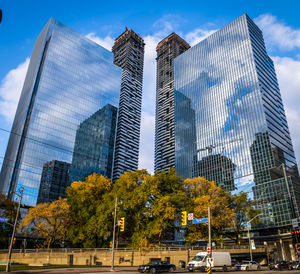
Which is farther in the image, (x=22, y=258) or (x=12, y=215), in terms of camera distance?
(x=12, y=215)

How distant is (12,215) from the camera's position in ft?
179

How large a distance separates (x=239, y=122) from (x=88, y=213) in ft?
299

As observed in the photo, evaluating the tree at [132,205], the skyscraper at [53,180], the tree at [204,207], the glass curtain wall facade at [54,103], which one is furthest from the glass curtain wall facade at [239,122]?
the tree at [132,205]

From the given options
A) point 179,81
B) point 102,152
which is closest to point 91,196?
point 102,152

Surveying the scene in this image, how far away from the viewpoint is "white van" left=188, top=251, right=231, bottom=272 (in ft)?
104

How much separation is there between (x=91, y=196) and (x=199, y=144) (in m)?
94.7

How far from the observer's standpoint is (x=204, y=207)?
46719mm

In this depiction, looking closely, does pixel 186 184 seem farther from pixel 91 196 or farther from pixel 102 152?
pixel 102 152

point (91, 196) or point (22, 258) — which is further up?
point (91, 196)

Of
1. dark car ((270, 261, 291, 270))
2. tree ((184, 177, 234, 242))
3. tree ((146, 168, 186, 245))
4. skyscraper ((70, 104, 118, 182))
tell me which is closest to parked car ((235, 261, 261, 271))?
dark car ((270, 261, 291, 270))

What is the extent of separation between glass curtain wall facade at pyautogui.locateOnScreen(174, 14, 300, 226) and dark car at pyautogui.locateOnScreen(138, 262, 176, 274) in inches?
3021

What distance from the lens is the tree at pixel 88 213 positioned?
48.8 m

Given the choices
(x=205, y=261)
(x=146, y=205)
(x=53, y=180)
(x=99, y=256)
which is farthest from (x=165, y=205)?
(x=53, y=180)

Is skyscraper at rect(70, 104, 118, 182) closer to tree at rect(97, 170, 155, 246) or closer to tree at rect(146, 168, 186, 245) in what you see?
tree at rect(97, 170, 155, 246)
